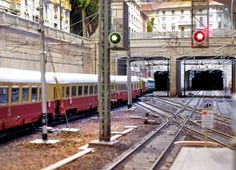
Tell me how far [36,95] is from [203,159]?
34.7 feet

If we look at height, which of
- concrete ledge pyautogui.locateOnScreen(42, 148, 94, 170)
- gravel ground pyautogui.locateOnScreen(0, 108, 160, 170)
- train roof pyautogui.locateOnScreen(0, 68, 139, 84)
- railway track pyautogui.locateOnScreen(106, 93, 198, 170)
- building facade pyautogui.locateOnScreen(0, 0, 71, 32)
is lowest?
railway track pyautogui.locateOnScreen(106, 93, 198, 170)

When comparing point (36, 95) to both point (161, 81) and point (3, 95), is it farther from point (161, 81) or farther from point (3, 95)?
point (161, 81)

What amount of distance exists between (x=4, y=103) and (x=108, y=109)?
417 centimetres

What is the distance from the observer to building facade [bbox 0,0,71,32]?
51719 millimetres

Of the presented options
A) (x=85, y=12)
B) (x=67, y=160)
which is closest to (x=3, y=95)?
(x=67, y=160)

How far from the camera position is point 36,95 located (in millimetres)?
22969

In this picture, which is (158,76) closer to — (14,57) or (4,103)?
(14,57)

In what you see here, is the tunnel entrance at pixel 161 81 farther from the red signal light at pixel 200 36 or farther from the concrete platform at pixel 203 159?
the concrete platform at pixel 203 159

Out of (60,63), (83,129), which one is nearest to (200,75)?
(60,63)

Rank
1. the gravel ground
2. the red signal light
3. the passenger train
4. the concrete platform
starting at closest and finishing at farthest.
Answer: the concrete platform → the gravel ground → the red signal light → the passenger train

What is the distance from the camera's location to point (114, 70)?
56.4m

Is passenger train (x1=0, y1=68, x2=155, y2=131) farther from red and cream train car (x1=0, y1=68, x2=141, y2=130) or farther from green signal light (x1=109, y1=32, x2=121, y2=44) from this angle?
green signal light (x1=109, y1=32, x2=121, y2=44)

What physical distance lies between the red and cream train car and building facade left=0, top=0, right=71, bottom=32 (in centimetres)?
1811

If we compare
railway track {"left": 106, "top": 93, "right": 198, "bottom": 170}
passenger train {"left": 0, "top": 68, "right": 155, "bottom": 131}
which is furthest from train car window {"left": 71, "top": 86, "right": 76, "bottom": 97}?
railway track {"left": 106, "top": 93, "right": 198, "bottom": 170}
